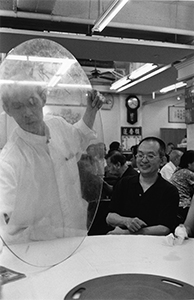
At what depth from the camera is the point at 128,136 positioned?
326 inches

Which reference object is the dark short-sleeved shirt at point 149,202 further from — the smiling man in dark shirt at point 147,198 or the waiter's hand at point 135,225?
the waiter's hand at point 135,225

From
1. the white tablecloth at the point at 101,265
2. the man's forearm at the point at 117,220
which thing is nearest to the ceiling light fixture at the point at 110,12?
the man's forearm at the point at 117,220

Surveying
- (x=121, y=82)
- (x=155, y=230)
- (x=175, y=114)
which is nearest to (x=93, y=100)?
(x=155, y=230)

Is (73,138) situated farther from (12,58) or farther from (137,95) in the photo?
(137,95)

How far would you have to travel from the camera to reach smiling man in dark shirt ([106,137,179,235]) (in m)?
1.79

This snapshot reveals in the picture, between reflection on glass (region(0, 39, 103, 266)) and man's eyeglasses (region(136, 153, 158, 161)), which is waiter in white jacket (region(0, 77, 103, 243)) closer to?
reflection on glass (region(0, 39, 103, 266))

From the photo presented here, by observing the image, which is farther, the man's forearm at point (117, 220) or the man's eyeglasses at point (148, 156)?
the man's eyeglasses at point (148, 156)

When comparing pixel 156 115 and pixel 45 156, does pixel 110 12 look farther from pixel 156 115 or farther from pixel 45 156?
pixel 156 115

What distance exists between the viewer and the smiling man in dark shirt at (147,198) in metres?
1.79

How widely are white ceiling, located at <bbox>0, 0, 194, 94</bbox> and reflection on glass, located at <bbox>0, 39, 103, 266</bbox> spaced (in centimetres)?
251

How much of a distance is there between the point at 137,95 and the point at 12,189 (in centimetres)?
778

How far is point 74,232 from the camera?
997 mm

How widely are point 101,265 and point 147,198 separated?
0.97 m

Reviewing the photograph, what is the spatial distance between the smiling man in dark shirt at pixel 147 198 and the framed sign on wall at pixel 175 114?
7538 mm
